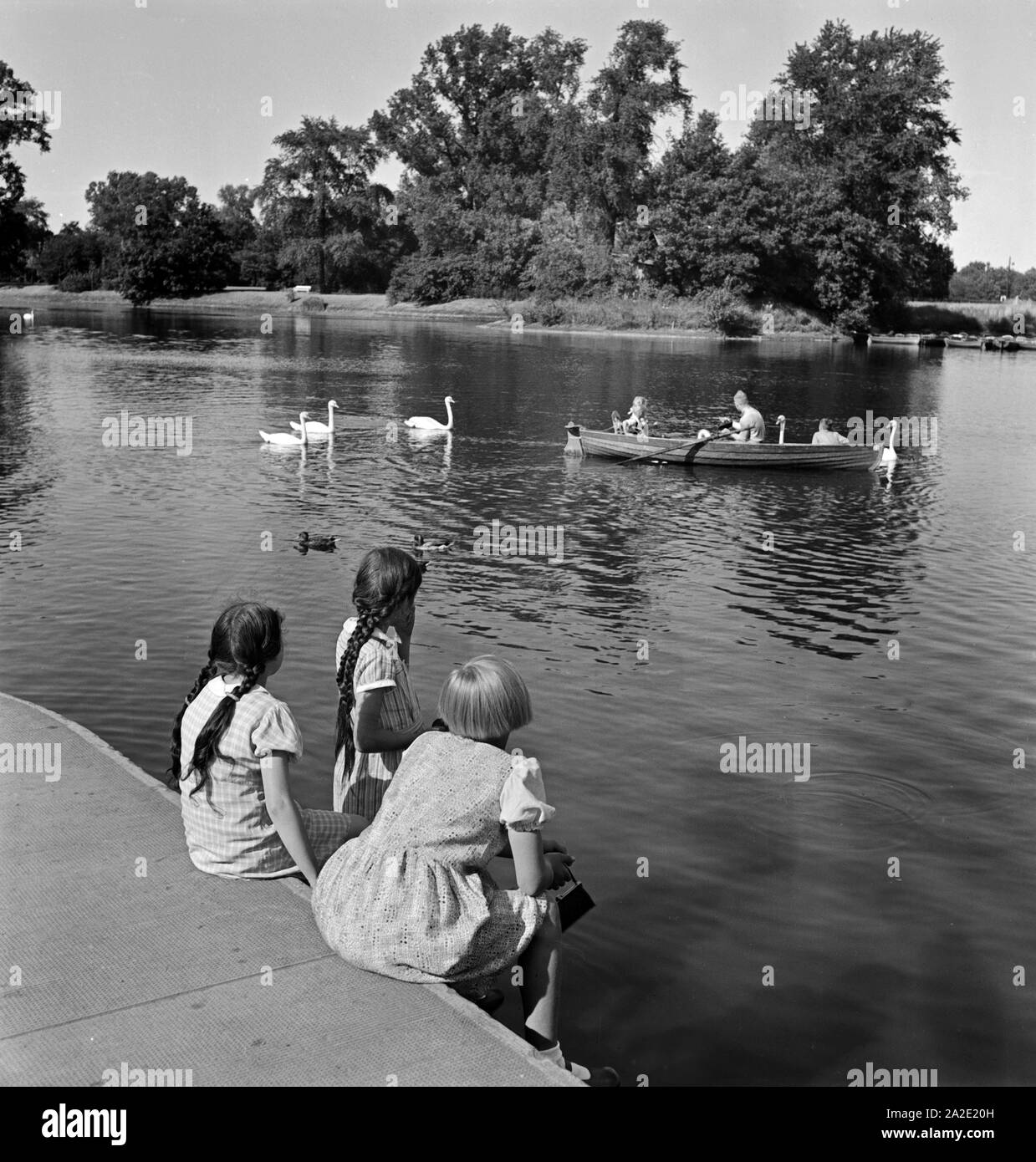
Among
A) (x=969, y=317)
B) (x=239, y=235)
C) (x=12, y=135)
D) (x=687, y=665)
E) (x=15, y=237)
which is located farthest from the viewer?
→ (x=239, y=235)

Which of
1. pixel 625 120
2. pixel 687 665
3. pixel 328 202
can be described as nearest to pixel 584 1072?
pixel 687 665

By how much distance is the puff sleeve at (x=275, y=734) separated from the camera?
195 inches

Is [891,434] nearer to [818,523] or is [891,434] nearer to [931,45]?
[818,523]

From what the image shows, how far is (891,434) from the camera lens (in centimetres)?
2509

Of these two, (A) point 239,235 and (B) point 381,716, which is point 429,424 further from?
(A) point 239,235

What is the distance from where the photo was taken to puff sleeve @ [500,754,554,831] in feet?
14.6

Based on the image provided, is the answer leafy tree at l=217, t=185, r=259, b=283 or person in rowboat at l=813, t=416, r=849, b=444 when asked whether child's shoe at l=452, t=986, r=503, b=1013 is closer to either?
person in rowboat at l=813, t=416, r=849, b=444

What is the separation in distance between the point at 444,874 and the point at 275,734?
907 millimetres

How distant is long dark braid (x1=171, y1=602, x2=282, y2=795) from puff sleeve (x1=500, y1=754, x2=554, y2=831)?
1.19m

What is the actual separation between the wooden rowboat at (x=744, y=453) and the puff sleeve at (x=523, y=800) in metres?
20.5

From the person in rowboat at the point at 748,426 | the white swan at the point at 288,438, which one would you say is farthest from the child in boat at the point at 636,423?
the white swan at the point at 288,438

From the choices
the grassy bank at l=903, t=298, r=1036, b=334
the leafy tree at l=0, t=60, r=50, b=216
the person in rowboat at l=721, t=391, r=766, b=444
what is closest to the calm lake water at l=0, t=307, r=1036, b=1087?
the person in rowboat at l=721, t=391, r=766, b=444

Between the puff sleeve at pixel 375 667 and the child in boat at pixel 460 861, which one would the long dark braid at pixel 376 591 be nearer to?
the puff sleeve at pixel 375 667

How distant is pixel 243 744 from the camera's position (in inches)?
199
